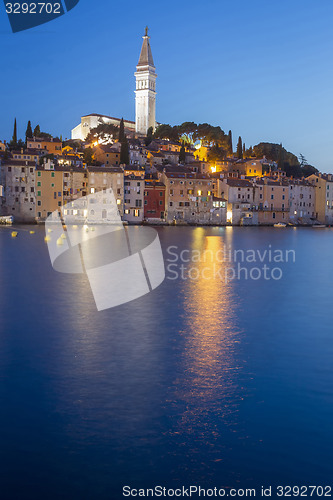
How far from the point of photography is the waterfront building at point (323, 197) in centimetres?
6975

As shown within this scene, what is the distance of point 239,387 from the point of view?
7.43m

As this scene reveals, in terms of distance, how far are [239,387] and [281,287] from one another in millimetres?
11110

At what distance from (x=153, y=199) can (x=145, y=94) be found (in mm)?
60479

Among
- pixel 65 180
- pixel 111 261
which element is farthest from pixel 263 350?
pixel 65 180

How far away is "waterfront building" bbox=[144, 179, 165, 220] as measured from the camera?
5809 centimetres

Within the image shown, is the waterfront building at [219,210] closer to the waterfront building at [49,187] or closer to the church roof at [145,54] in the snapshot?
the waterfront building at [49,187]

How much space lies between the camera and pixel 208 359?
28.8ft

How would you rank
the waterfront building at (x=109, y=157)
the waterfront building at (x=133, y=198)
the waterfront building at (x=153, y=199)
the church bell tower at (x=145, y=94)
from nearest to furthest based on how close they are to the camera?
the waterfront building at (x=133, y=198), the waterfront building at (x=153, y=199), the waterfront building at (x=109, y=157), the church bell tower at (x=145, y=94)

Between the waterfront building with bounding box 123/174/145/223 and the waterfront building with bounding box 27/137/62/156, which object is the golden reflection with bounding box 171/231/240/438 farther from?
the waterfront building with bounding box 27/137/62/156

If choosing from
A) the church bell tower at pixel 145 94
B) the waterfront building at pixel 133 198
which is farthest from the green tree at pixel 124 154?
the church bell tower at pixel 145 94

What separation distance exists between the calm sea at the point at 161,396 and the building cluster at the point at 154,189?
4177 cm

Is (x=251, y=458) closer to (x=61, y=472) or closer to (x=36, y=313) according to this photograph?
(x=61, y=472)

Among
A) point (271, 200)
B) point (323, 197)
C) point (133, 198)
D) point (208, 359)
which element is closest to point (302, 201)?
point (323, 197)

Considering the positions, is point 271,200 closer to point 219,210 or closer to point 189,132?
point 219,210
